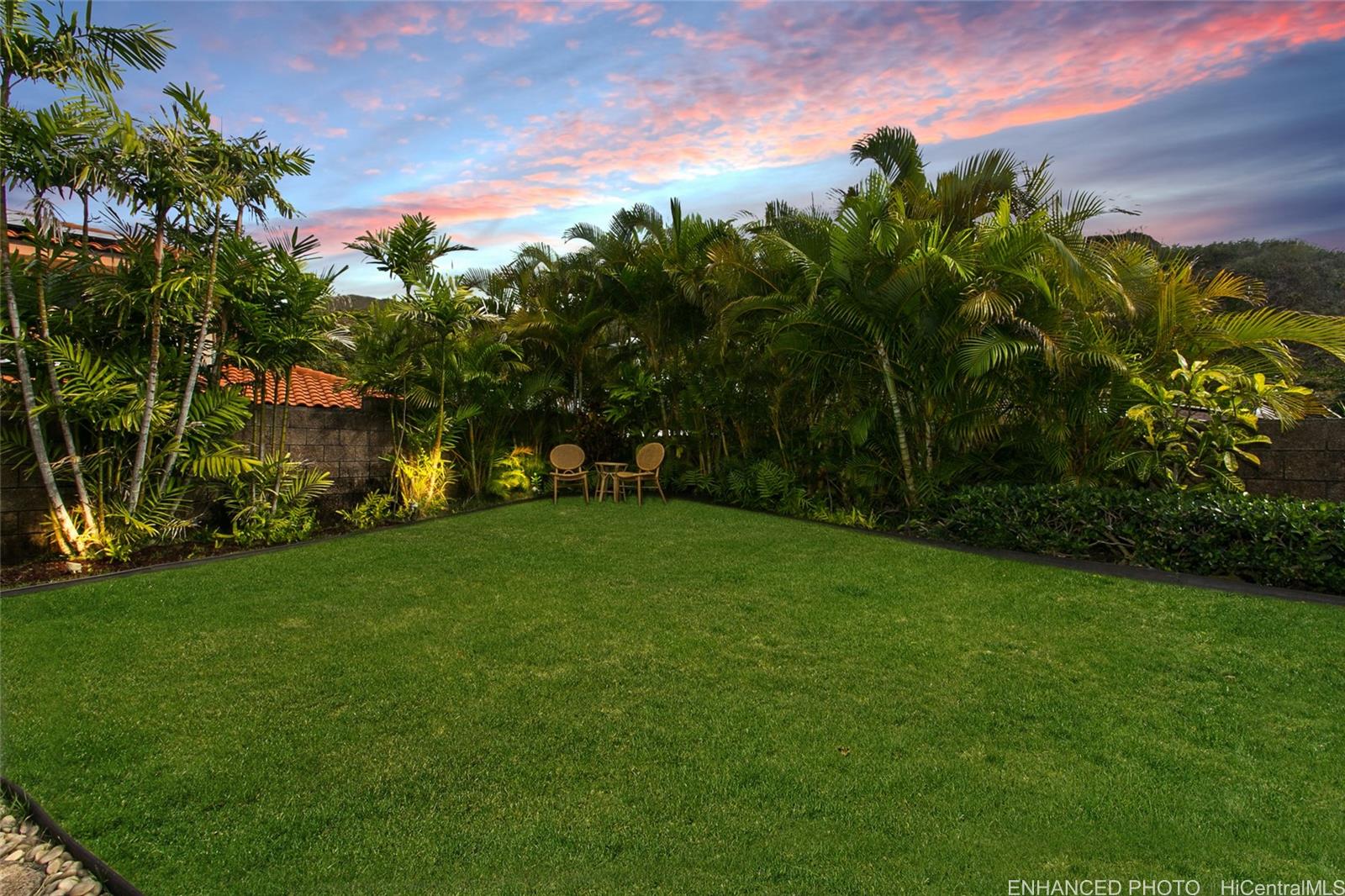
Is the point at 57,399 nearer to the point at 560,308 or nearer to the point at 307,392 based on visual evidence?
the point at 307,392

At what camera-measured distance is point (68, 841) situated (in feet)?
7.29

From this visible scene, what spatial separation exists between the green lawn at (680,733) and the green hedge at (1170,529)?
0.60 metres

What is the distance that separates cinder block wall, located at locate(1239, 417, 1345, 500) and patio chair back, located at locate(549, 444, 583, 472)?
798 centimetres

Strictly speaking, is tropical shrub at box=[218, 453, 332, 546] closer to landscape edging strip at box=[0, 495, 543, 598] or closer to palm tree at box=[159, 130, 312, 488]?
landscape edging strip at box=[0, 495, 543, 598]

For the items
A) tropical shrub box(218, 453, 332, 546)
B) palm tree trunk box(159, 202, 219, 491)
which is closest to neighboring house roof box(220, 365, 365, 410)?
tropical shrub box(218, 453, 332, 546)

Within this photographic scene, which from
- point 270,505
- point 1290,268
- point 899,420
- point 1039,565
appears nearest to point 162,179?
point 270,505

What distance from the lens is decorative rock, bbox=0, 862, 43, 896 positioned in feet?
6.76

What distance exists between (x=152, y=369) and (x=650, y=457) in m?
6.21

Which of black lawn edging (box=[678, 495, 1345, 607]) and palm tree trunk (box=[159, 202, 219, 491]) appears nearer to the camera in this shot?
black lawn edging (box=[678, 495, 1345, 607])

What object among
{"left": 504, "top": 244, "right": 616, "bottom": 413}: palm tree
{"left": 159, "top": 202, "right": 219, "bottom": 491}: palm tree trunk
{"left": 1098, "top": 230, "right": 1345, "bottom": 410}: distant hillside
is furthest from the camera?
{"left": 1098, "top": 230, "right": 1345, "bottom": 410}: distant hillside

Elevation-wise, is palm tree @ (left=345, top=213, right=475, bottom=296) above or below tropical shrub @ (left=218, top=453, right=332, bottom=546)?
above

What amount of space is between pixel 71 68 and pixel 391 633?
16.4 ft

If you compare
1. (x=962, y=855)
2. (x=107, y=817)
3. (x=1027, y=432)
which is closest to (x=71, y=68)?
(x=107, y=817)

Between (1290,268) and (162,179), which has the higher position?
(1290,268)
